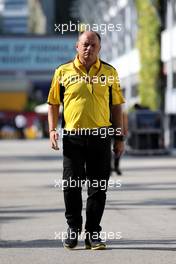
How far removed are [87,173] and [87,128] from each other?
15.9 inches

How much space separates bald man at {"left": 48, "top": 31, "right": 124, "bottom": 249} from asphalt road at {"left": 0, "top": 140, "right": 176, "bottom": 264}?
338 millimetres

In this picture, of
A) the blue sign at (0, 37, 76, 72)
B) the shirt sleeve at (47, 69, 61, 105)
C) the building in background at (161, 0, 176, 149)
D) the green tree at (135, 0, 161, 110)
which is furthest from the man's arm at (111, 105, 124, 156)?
the blue sign at (0, 37, 76, 72)

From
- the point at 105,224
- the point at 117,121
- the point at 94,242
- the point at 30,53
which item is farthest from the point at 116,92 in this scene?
the point at 30,53

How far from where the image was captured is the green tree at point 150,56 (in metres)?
45.3

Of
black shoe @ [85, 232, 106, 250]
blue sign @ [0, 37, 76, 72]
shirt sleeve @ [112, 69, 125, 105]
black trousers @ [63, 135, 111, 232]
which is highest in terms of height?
blue sign @ [0, 37, 76, 72]

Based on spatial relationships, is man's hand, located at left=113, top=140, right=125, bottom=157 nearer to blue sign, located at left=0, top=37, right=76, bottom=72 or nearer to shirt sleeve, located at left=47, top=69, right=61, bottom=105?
shirt sleeve, located at left=47, top=69, right=61, bottom=105

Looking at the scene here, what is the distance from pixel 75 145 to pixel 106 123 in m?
0.33

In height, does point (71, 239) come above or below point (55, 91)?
below

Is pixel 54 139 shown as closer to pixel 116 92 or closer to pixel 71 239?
pixel 116 92

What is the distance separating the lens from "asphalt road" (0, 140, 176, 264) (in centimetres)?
830

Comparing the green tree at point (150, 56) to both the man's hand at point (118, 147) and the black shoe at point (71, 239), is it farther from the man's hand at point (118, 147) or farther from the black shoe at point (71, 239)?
the black shoe at point (71, 239)

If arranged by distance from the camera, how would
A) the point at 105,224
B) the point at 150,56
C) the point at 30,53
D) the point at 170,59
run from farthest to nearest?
the point at 30,53 → the point at 150,56 → the point at 170,59 → the point at 105,224

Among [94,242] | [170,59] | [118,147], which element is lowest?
[94,242]

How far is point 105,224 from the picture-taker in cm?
1088
